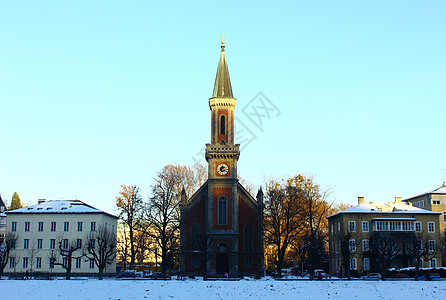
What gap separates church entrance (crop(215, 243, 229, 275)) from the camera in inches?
2810

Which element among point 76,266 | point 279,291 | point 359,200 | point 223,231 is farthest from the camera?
point 359,200

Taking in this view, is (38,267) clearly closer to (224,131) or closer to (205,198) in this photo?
(205,198)

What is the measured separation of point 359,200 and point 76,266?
48149 millimetres

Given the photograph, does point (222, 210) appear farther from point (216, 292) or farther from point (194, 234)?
point (216, 292)

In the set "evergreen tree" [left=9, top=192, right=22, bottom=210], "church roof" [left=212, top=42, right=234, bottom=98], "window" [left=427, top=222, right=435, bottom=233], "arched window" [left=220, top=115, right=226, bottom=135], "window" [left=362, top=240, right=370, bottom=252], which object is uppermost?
"church roof" [left=212, top=42, right=234, bottom=98]

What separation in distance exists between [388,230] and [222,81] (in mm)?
34740

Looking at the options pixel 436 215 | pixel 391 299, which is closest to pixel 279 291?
pixel 391 299

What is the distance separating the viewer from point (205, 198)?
74938mm

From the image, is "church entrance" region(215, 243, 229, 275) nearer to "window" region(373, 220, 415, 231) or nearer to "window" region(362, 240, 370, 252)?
"window" region(362, 240, 370, 252)

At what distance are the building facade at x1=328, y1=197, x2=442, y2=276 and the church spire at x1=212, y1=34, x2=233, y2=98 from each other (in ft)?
87.0

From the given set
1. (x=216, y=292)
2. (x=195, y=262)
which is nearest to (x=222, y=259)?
(x=195, y=262)

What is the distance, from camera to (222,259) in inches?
2822

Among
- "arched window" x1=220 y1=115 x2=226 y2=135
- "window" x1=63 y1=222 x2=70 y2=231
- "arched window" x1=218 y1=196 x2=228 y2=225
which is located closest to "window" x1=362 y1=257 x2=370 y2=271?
"arched window" x1=218 y1=196 x2=228 y2=225

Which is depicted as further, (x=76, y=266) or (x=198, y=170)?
(x=198, y=170)
